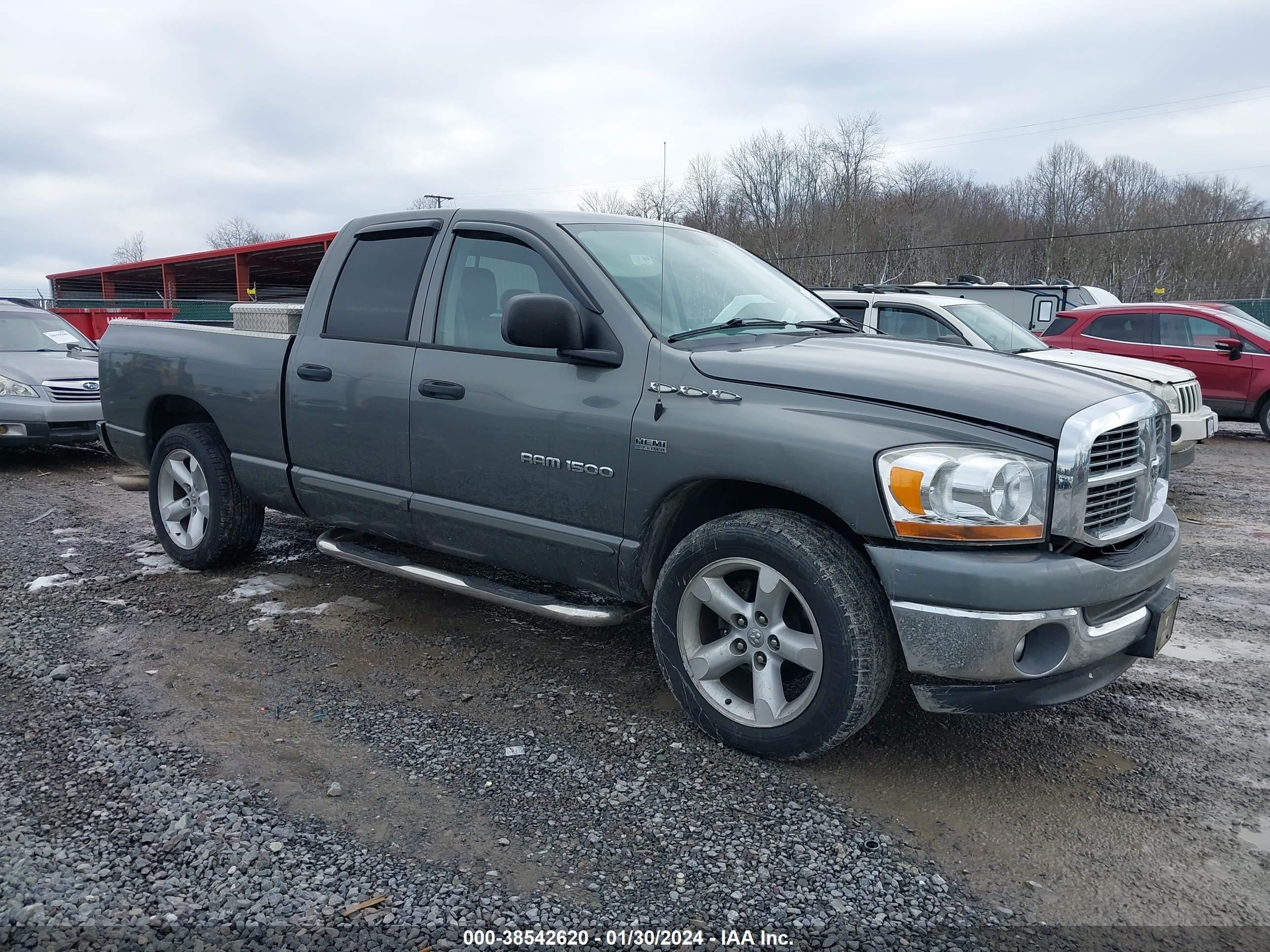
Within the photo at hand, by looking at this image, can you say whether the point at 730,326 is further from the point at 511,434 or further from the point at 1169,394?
the point at 1169,394

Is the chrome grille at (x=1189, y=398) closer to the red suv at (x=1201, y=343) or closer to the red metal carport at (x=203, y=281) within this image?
the red suv at (x=1201, y=343)

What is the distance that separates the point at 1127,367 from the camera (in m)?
8.00

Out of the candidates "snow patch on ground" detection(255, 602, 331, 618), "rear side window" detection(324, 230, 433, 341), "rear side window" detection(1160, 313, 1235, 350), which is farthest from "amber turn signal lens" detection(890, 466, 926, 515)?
"rear side window" detection(1160, 313, 1235, 350)

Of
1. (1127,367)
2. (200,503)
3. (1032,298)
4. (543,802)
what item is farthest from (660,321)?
(1032,298)

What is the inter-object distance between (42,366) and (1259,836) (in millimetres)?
10359

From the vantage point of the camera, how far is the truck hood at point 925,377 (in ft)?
9.30

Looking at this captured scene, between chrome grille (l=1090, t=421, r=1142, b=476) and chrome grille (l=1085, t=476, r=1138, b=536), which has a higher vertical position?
chrome grille (l=1090, t=421, r=1142, b=476)

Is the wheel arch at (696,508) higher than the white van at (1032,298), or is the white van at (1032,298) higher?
the white van at (1032,298)

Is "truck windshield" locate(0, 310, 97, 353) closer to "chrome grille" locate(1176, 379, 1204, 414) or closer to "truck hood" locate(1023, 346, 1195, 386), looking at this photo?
"truck hood" locate(1023, 346, 1195, 386)

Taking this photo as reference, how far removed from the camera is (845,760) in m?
3.21

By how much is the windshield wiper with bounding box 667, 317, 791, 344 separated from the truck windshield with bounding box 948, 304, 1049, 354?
5.61 m

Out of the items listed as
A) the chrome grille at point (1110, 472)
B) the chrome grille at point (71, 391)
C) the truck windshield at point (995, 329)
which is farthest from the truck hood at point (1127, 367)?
the chrome grille at point (71, 391)

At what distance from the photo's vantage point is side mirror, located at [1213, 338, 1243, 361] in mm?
11805

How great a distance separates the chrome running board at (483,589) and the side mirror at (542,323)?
1.00m
